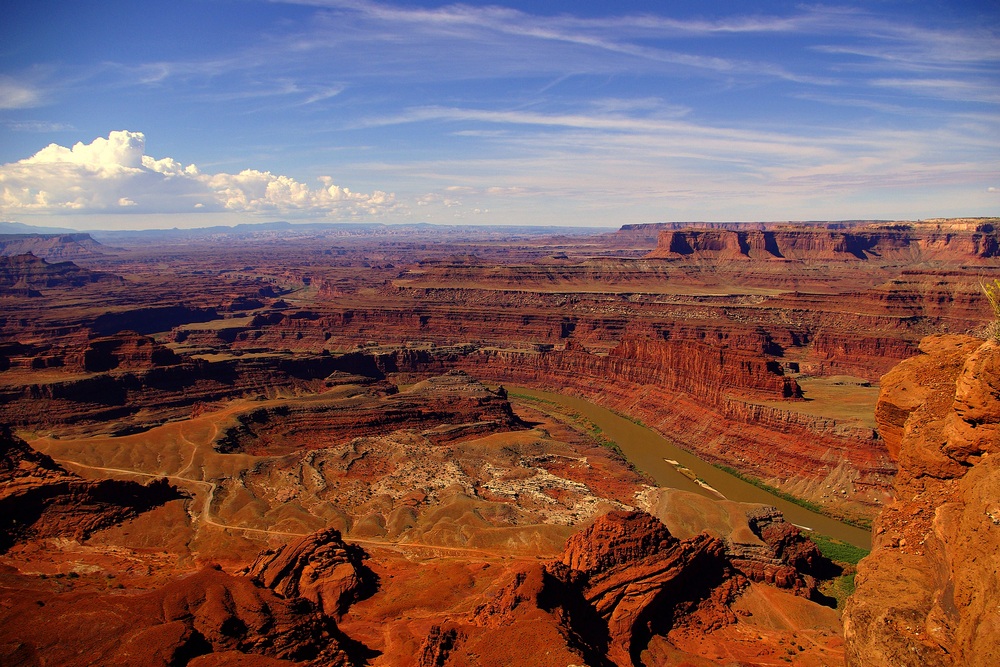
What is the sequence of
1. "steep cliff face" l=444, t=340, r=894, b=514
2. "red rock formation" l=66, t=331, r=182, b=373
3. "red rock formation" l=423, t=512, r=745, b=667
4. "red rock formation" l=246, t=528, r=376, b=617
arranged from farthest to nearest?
"red rock formation" l=66, t=331, r=182, b=373 < "steep cliff face" l=444, t=340, r=894, b=514 < "red rock formation" l=246, t=528, r=376, b=617 < "red rock formation" l=423, t=512, r=745, b=667

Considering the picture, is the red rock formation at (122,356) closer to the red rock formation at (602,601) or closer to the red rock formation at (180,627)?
the red rock formation at (180,627)

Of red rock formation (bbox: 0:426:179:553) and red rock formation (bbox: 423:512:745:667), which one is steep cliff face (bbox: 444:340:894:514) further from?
red rock formation (bbox: 0:426:179:553)

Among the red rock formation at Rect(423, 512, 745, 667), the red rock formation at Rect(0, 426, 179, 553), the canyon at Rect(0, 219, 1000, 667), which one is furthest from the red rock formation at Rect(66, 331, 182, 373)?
the red rock formation at Rect(423, 512, 745, 667)

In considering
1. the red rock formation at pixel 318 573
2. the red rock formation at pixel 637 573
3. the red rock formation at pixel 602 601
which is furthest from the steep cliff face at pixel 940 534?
the red rock formation at pixel 318 573

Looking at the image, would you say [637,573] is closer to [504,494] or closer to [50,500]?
[504,494]

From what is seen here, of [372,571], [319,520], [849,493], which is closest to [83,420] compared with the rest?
[319,520]

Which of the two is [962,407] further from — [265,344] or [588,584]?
[265,344]

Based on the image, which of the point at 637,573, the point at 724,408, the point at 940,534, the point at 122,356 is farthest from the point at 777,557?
the point at 122,356
